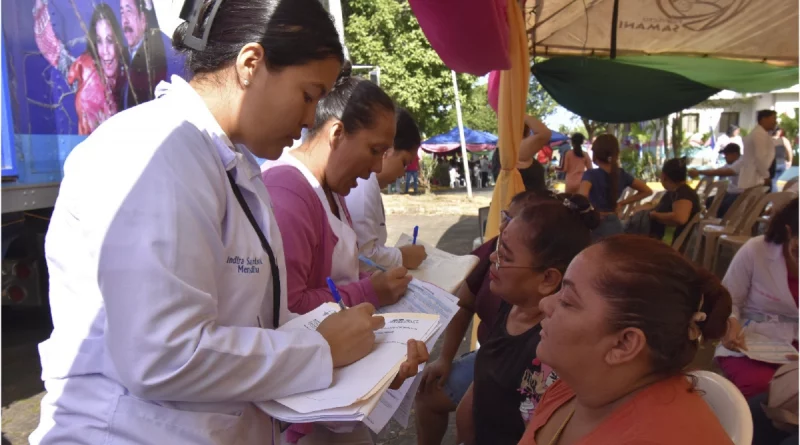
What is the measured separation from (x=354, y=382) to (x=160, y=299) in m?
0.42

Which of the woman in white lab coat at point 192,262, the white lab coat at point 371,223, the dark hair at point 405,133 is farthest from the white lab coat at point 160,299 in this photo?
the dark hair at point 405,133

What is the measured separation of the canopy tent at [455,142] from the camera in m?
26.2

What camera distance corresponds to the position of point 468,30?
3.58 meters

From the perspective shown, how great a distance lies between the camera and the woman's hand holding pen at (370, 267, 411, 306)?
184 cm

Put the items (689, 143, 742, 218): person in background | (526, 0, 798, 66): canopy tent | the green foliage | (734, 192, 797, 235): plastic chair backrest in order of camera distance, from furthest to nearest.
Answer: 1. the green foliage
2. (689, 143, 742, 218): person in background
3. (734, 192, 797, 235): plastic chair backrest
4. (526, 0, 798, 66): canopy tent

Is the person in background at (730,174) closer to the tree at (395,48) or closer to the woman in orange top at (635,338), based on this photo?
the woman in orange top at (635,338)

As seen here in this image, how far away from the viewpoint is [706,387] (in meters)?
1.62

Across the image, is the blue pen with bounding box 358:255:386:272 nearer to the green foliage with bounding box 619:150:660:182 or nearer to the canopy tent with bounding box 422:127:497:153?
the green foliage with bounding box 619:150:660:182

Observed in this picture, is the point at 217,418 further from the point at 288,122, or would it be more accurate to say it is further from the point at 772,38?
the point at 772,38

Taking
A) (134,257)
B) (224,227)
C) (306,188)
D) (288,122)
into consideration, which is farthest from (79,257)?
(306,188)

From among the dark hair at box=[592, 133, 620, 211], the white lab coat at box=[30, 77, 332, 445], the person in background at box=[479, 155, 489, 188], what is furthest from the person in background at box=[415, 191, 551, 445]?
the person in background at box=[479, 155, 489, 188]

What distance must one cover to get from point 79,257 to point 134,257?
0.14m

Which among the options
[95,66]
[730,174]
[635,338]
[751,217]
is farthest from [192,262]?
[730,174]

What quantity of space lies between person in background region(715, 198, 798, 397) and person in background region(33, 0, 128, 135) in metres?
4.27
